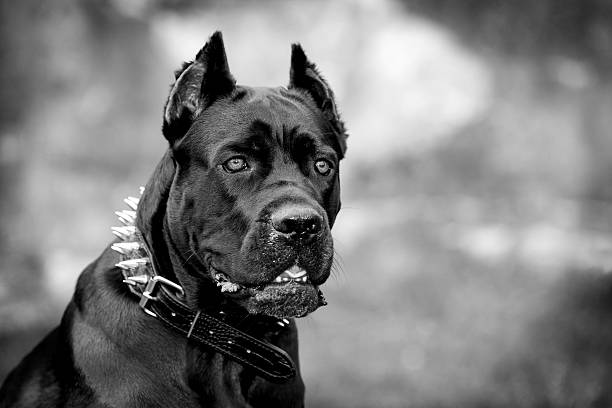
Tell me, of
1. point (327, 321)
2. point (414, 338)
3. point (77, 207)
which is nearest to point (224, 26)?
point (77, 207)

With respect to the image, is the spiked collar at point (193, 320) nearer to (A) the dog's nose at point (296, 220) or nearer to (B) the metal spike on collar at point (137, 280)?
(B) the metal spike on collar at point (137, 280)

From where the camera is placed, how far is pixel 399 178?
8.73 metres

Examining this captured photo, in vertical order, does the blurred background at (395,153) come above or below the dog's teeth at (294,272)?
above

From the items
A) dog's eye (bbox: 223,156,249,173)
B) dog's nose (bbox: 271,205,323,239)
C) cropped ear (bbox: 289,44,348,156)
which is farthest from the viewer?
cropped ear (bbox: 289,44,348,156)

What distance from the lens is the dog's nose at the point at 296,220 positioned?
2.90 m

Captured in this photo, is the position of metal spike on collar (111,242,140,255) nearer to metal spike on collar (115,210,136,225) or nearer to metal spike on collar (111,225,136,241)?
metal spike on collar (111,225,136,241)

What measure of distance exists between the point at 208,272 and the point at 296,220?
552mm

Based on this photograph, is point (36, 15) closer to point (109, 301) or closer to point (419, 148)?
point (419, 148)

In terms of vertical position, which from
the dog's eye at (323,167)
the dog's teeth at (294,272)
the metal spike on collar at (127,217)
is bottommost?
the dog's teeth at (294,272)

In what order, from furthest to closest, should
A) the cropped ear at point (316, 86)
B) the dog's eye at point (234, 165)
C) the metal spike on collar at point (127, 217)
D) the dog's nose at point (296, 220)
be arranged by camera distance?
the cropped ear at point (316, 86), the metal spike on collar at point (127, 217), the dog's eye at point (234, 165), the dog's nose at point (296, 220)

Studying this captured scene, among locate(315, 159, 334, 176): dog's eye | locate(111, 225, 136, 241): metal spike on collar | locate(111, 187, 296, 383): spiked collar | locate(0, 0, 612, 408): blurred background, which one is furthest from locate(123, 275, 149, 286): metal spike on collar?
locate(0, 0, 612, 408): blurred background

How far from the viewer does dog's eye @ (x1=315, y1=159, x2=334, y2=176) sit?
342 centimetres

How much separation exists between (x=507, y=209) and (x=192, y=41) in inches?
172

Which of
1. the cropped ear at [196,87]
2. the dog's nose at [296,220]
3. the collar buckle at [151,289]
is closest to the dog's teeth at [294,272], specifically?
the dog's nose at [296,220]
